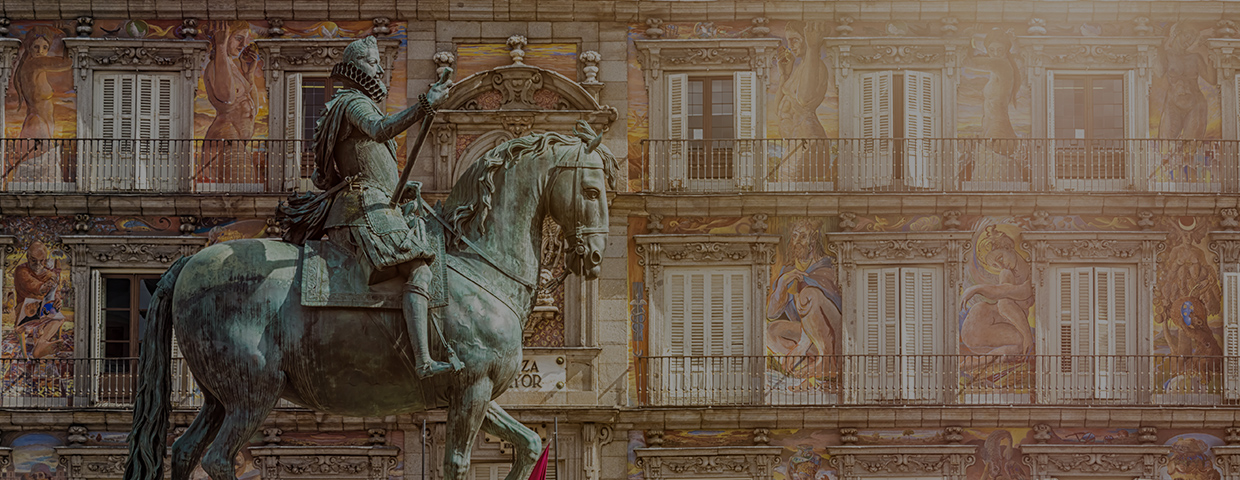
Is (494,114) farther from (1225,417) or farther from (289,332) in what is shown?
(289,332)

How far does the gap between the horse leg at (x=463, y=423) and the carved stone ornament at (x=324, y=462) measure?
1599 centimetres

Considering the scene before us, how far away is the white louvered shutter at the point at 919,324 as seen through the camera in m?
25.5

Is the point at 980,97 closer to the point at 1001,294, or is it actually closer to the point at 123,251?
the point at 1001,294

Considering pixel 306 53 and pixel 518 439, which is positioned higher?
pixel 306 53

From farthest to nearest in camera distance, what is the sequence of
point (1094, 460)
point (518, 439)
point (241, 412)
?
point (1094, 460) < point (518, 439) < point (241, 412)

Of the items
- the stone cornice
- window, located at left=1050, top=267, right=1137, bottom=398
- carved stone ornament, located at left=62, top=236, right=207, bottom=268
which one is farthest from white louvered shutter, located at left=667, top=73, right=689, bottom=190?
carved stone ornament, located at left=62, top=236, right=207, bottom=268

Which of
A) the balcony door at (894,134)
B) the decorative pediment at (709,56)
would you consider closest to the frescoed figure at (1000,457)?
the balcony door at (894,134)

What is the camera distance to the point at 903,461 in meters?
25.4

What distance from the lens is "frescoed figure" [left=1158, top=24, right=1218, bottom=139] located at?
85.4 feet

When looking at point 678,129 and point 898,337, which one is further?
point 678,129

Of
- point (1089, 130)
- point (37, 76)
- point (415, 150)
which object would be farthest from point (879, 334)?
point (415, 150)

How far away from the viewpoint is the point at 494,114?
992 inches

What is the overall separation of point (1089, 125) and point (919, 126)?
8.41ft

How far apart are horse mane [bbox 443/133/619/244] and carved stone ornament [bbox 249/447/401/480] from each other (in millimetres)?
15902
